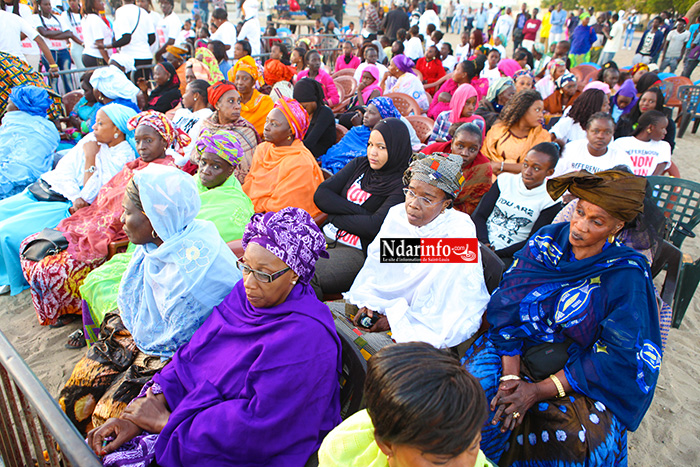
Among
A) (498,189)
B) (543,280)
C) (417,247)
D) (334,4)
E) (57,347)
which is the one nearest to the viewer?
(543,280)

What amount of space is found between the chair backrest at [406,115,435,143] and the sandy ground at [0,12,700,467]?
3384 mm

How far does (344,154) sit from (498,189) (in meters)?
1.91

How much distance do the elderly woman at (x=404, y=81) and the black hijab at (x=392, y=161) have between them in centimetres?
430

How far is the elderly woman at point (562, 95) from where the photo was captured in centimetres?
720

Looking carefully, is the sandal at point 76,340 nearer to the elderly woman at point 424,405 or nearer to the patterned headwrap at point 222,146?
the patterned headwrap at point 222,146

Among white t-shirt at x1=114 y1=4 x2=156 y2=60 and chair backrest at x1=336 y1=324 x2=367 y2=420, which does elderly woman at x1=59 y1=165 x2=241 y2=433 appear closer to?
chair backrest at x1=336 y1=324 x2=367 y2=420

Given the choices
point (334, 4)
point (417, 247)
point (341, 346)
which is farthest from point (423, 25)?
point (341, 346)

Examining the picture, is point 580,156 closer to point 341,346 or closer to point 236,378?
point 341,346

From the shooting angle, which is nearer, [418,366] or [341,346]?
[418,366]

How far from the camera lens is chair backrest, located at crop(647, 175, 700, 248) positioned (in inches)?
148

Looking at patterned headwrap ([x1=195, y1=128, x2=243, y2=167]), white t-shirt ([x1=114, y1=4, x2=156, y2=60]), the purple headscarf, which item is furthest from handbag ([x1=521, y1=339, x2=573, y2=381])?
white t-shirt ([x1=114, y1=4, x2=156, y2=60])

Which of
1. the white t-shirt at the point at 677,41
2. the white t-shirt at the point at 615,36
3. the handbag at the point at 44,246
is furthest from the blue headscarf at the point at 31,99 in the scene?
the white t-shirt at the point at 677,41

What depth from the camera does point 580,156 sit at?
4352 mm

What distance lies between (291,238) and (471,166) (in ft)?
8.01
